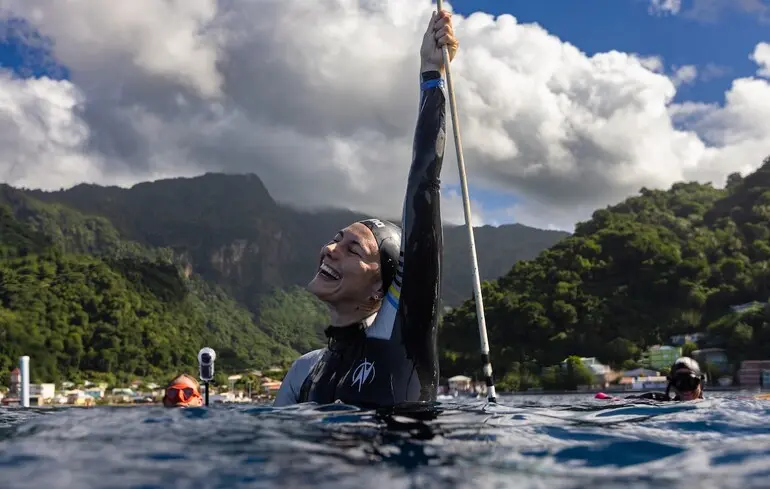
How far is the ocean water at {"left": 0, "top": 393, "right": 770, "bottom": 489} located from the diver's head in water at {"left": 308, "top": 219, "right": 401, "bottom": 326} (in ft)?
3.34

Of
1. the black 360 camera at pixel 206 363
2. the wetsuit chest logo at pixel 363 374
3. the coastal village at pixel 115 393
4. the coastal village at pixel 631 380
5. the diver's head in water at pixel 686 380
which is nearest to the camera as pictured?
the wetsuit chest logo at pixel 363 374

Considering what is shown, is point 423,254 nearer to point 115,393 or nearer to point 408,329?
point 408,329

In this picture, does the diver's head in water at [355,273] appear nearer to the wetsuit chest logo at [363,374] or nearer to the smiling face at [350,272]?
the smiling face at [350,272]

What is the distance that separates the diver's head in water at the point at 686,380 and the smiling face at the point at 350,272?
3.40m

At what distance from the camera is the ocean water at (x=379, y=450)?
2.43 m

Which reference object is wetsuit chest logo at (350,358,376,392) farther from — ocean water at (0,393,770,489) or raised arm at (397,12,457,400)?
ocean water at (0,393,770,489)

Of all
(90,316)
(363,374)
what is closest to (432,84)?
(363,374)

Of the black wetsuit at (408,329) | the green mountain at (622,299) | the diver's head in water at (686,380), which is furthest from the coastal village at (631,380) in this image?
the black wetsuit at (408,329)

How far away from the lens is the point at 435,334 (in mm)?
4887

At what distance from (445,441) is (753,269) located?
247 feet

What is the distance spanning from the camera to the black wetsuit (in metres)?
4.63

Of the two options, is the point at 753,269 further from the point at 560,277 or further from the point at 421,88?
the point at 421,88

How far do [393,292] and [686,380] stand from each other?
3462 mm

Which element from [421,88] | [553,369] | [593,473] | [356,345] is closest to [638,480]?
[593,473]
